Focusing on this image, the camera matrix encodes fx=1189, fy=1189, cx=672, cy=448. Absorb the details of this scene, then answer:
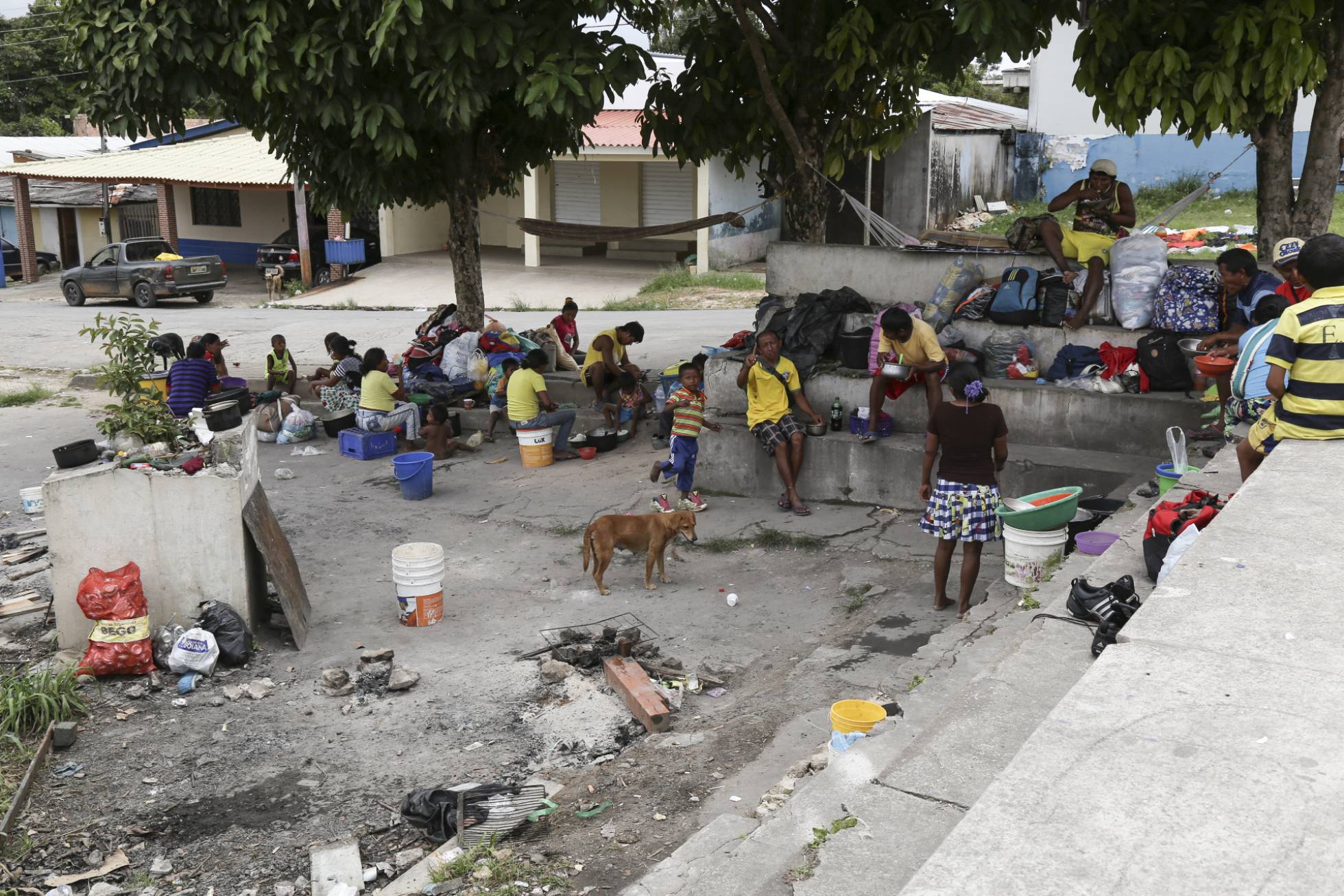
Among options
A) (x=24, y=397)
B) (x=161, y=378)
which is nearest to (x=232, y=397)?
(x=161, y=378)

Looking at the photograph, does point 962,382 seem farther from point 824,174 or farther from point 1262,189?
point 824,174

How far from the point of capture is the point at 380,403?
12.5m

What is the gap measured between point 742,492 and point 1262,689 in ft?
23.5

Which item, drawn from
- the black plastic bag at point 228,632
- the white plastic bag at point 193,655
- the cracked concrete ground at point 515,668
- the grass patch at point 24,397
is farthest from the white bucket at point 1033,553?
the grass patch at point 24,397

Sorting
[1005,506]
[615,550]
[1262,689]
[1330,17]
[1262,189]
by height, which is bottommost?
[615,550]

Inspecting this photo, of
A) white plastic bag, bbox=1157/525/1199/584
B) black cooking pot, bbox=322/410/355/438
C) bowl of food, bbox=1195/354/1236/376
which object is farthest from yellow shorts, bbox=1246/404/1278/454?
black cooking pot, bbox=322/410/355/438

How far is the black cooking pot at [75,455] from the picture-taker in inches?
300

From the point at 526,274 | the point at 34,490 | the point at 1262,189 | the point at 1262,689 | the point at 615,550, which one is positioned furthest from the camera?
the point at 526,274

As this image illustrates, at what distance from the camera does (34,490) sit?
1079 cm

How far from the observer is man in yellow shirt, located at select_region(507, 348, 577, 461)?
1175cm

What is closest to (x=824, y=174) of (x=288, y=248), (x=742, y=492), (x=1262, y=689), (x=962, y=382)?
(x=742, y=492)

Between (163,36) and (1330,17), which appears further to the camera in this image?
(163,36)

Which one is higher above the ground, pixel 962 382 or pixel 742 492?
pixel 962 382

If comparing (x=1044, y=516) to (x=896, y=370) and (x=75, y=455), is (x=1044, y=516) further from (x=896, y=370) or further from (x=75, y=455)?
(x=75, y=455)
